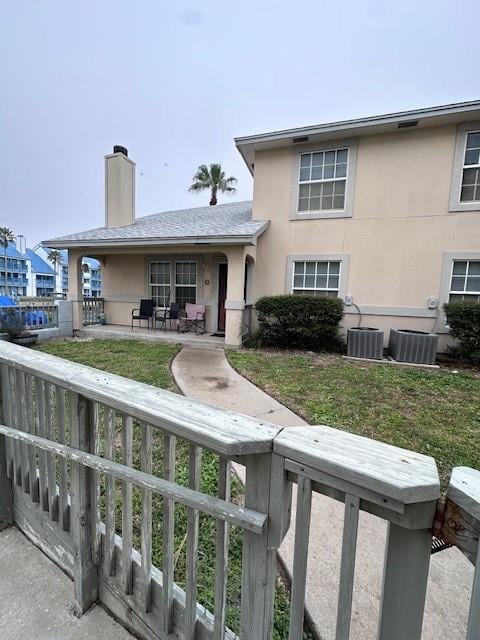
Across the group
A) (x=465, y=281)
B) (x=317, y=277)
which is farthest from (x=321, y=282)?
(x=465, y=281)

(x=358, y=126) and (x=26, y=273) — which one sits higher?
(x=358, y=126)

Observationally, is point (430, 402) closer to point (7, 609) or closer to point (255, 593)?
point (255, 593)

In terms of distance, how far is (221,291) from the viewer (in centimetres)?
982

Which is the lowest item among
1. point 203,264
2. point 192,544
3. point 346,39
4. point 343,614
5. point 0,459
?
point 0,459

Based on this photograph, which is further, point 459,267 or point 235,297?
point 235,297

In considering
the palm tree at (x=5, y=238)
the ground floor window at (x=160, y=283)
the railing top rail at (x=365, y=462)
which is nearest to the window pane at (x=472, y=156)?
the ground floor window at (x=160, y=283)

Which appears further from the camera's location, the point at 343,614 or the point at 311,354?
the point at 311,354

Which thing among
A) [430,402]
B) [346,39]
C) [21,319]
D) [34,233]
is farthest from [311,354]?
[34,233]

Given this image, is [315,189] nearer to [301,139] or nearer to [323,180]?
[323,180]

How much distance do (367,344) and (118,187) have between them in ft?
31.5

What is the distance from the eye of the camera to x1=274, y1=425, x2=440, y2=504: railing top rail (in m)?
0.61

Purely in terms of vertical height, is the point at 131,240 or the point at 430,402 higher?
the point at 131,240

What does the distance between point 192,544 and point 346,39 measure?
43.1 feet

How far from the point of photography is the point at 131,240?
29.3 feet
